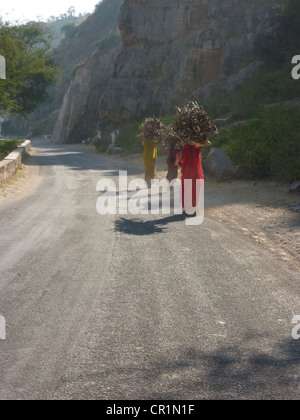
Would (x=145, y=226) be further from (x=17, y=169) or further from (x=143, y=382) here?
(x=17, y=169)

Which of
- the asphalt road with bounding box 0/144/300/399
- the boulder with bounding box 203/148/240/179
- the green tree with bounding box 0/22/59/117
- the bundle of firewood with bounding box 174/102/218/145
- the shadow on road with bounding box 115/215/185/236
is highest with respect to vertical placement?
the green tree with bounding box 0/22/59/117

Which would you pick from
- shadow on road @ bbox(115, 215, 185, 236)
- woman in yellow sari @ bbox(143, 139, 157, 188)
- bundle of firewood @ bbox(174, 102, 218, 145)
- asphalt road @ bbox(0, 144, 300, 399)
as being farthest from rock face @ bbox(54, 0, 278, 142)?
asphalt road @ bbox(0, 144, 300, 399)

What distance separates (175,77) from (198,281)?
35.9m

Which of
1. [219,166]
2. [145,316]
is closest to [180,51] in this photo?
[219,166]

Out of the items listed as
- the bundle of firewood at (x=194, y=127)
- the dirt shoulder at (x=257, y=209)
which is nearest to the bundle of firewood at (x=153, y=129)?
the dirt shoulder at (x=257, y=209)

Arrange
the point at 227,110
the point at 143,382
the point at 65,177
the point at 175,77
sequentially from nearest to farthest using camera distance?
the point at 143,382 → the point at 65,177 → the point at 227,110 → the point at 175,77

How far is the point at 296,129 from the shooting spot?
582 inches

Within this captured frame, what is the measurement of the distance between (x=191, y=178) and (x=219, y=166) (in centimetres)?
617

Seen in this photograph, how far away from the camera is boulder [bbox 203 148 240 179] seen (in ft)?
53.4

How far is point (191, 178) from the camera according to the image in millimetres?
10797

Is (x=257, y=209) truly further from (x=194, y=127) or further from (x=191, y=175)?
(x=194, y=127)

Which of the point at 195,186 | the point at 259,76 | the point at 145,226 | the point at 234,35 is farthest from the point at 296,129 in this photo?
the point at 234,35

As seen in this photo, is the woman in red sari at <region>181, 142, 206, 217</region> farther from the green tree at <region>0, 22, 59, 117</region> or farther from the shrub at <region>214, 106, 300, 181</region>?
the green tree at <region>0, 22, 59, 117</region>

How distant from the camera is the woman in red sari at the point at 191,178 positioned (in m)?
10.6
